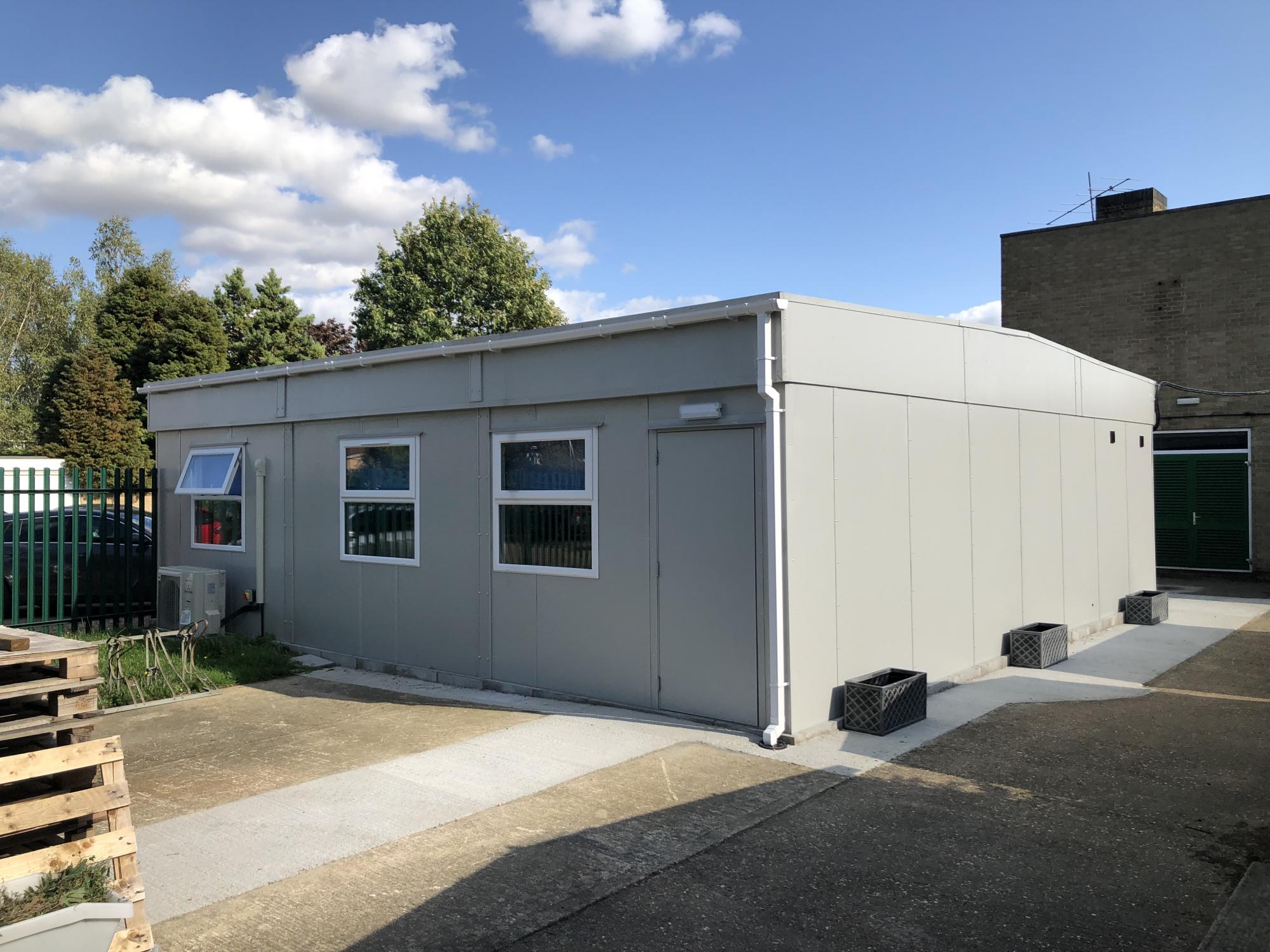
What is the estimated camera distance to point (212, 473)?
1158 centimetres

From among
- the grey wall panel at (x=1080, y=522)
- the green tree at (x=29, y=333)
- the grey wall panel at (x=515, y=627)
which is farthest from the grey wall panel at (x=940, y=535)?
the green tree at (x=29, y=333)

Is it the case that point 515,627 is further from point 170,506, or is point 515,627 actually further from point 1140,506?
point 1140,506

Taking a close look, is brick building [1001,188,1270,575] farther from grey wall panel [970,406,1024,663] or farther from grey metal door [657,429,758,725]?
grey metal door [657,429,758,725]

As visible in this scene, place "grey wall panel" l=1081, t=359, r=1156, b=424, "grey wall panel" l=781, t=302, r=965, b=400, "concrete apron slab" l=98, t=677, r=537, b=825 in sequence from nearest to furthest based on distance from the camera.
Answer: "concrete apron slab" l=98, t=677, r=537, b=825, "grey wall panel" l=781, t=302, r=965, b=400, "grey wall panel" l=1081, t=359, r=1156, b=424

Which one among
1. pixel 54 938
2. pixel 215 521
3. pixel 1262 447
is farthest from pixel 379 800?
pixel 1262 447

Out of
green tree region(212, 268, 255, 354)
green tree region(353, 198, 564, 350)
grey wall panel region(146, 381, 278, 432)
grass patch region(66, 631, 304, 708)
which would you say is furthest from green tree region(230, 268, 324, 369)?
grass patch region(66, 631, 304, 708)

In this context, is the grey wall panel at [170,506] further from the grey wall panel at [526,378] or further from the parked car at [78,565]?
the grey wall panel at [526,378]

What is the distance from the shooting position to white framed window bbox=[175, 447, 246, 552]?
37.0 feet

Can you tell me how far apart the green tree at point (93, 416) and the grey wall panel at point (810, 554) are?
3127cm

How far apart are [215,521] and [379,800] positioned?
7.12 m

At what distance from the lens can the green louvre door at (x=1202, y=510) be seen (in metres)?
17.0

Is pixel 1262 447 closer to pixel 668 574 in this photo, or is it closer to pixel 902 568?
pixel 902 568

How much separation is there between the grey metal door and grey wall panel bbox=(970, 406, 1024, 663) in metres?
3.08

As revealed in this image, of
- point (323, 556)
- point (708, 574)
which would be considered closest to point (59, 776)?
point (708, 574)
